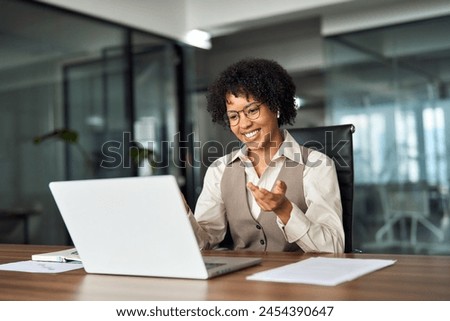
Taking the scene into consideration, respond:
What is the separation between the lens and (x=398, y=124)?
198 inches

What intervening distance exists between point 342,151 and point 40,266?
3.98 ft

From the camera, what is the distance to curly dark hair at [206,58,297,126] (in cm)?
211

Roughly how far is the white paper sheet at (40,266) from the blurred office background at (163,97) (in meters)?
2.85

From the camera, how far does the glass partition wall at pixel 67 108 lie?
14.4 ft

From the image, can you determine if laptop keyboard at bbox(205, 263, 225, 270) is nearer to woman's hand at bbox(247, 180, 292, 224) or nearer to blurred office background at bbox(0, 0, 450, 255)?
woman's hand at bbox(247, 180, 292, 224)

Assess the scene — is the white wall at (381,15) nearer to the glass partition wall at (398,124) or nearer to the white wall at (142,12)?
the glass partition wall at (398,124)

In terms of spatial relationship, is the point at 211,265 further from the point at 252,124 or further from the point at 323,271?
the point at 252,124

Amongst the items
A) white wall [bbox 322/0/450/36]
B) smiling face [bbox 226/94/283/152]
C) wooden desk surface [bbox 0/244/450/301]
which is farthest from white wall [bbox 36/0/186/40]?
wooden desk surface [bbox 0/244/450/301]

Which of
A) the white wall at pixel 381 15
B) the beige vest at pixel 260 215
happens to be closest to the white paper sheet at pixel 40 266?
the beige vest at pixel 260 215

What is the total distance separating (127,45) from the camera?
5527 millimetres

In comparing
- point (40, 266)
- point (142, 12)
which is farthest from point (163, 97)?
point (40, 266)

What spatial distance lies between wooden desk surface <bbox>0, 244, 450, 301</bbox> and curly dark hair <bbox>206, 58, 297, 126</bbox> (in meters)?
0.90
